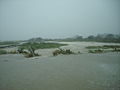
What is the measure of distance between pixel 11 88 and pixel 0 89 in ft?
1.04

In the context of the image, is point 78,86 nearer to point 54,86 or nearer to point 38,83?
point 54,86

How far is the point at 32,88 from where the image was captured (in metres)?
3.24

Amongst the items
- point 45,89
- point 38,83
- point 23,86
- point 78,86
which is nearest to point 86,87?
point 78,86

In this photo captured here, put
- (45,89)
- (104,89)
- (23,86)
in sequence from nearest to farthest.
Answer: (104,89) < (45,89) < (23,86)

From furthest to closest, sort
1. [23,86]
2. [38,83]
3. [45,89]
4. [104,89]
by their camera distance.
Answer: [38,83]
[23,86]
[45,89]
[104,89]

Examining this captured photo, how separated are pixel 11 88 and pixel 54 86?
53.3 inches

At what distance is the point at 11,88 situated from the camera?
3.28 m

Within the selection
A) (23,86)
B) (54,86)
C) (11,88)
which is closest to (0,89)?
(11,88)

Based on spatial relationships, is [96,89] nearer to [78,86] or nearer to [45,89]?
[78,86]

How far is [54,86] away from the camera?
3.37 m

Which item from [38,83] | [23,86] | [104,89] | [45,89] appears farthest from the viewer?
[38,83]

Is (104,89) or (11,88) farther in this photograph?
(11,88)

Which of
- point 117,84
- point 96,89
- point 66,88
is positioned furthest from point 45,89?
point 117,84

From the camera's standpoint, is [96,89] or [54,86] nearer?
[96,89]
